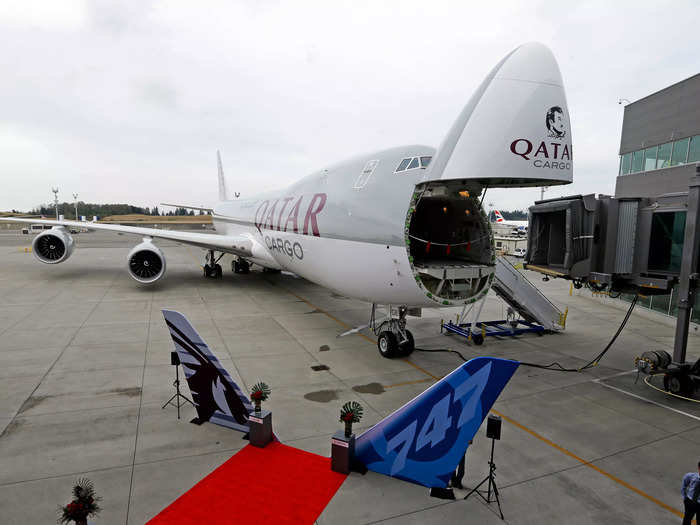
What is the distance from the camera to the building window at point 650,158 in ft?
75.5

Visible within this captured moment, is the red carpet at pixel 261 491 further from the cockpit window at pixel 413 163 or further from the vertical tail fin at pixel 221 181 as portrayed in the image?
the vertical tail fin at pixel 221 181

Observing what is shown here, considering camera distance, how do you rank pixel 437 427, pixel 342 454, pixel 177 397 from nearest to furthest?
1. pixel 437 427
2. pixel 342 454
3. pixel 177 397

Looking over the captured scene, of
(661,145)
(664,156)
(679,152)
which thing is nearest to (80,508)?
(679,152)

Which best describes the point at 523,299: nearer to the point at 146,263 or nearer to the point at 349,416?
the point at 349,416

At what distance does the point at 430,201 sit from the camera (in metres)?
11.6

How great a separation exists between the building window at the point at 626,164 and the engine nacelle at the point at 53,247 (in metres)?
35.2

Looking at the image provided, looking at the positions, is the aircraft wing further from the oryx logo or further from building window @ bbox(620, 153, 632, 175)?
building window @ bbox(620, 153, 632, 175)

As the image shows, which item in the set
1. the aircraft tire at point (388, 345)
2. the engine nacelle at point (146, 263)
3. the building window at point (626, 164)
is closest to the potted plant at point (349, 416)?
the aircraft tire at point (388, 345)

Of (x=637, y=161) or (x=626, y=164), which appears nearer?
(x=637, y=161)

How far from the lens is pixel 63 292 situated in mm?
19891

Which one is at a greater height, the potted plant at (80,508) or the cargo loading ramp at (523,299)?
the cargo loading ramp at (523,299)

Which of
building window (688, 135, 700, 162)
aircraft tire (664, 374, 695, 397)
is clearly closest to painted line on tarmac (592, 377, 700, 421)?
aircraft tire (664, 374, 695, 397)

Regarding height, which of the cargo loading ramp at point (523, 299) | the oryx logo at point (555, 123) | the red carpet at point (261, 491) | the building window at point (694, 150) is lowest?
the red carpet at point (261, 491)

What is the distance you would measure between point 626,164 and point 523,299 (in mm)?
17028
